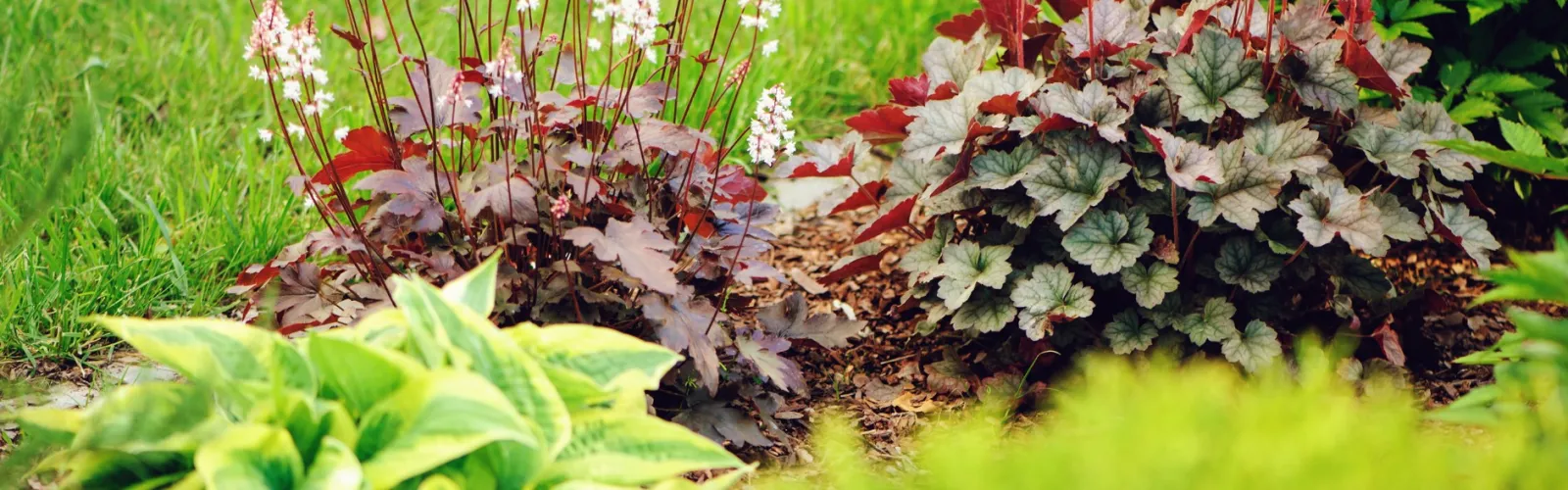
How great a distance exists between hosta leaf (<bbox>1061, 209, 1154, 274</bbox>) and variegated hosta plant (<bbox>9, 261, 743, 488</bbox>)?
3.34 feet

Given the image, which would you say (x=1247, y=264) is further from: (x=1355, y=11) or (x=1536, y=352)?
(x=1536, y=352)

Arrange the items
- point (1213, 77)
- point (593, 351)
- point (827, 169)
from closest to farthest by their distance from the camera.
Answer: point (593, 351) → point (1213, 77) → point (827, 169)

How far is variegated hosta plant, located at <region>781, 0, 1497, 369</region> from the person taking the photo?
2293 mm

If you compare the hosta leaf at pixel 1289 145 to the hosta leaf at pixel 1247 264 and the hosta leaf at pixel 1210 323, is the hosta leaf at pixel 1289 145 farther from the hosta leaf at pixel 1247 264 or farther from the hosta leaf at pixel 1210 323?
the hosta leaf at pixel 1210 323

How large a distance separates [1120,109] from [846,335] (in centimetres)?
70

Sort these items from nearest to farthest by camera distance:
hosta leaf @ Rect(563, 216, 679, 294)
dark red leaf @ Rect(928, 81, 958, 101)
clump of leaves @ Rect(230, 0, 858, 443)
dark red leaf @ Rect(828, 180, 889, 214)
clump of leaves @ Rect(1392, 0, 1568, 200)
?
1. hosta leaf @ Rect(563, 216, 679, 294)
2. clump of leaves @ Rect(230, 0, 858, 443)
3. dark red leaf @ Rect(928, 81, 958, 101)
4. dark red leaf @ Rect(828, 180, 889, 214)
5. clump of leaves @ Rect(1392, 0, 1568, 200)

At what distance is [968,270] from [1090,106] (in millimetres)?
415

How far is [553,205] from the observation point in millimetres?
2016

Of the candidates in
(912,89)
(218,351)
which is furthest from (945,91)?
(218,351)

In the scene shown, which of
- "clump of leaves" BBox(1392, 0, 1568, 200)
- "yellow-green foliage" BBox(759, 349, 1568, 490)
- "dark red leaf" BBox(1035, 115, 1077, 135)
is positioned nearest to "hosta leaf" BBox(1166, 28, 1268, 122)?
"dark red leaf" BBox(1035, 115, 1077, 135)

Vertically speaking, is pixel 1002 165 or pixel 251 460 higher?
pixel 1002 165

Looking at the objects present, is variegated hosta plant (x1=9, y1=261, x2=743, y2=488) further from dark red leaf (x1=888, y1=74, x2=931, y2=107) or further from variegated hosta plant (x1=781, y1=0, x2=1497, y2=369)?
dark red leaf (x1=888, y1=74, x2=931, y2=107)

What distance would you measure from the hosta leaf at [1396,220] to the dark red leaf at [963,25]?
922mm


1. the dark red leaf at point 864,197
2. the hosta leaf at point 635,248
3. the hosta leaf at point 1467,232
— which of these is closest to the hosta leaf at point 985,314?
the dark red leaf at point 864,197
